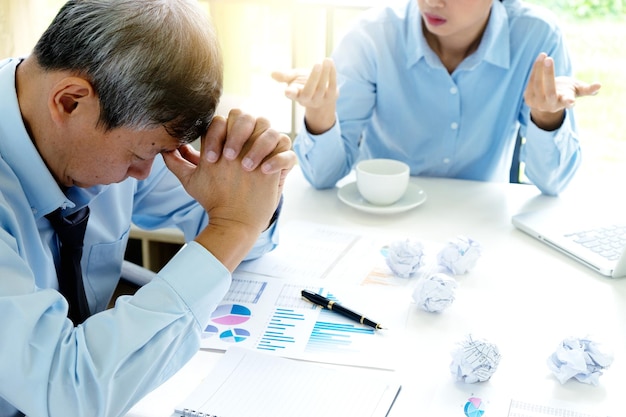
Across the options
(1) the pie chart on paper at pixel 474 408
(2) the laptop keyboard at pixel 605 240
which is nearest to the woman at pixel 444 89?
(2) the laptop keyboard at pixel 605 240

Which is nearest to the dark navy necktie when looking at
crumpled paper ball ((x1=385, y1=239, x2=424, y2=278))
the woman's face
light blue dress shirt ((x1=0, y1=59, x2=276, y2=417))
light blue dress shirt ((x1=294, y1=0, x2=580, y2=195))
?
light blue dress shirt ((x1=0, y1=59, x2=276, y2=417))

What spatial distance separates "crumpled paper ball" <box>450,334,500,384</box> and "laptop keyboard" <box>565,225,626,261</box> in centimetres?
47

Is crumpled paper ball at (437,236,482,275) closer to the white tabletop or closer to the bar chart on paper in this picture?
the white tabletop

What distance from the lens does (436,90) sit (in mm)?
1979

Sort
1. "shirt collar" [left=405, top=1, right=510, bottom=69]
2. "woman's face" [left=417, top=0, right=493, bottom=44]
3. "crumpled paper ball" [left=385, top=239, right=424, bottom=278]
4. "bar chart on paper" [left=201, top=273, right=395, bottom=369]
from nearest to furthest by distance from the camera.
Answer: "bar chart on paper" [left=201, top=273, right=395, bottom=369] → "crumpled paper ball" [left=385, top=239, right=424, bottom=278] → "woman's face" [left=417, top=0, right=493, bottom=44] → "shirt collar" [left=405, top=1, right=510, bottom=69]

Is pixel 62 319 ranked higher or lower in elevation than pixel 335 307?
higher

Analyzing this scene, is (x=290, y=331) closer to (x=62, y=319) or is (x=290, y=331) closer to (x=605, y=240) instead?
(x=62, y=319)

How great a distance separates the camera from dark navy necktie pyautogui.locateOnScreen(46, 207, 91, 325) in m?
1.15

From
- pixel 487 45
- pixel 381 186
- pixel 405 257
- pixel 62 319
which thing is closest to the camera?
pixel 62 319

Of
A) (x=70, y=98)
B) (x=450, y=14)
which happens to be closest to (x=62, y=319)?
(x=70, y=98)

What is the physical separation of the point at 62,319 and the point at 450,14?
124cm

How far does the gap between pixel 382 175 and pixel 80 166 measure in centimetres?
75

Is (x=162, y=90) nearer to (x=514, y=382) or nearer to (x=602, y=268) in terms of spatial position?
(x=514, y=382)

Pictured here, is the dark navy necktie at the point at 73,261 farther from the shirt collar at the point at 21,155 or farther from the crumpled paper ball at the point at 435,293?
the crumpled paper ball at the point at 435,293
